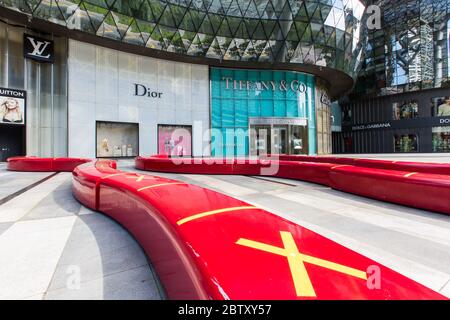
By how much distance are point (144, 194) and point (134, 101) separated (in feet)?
67.0

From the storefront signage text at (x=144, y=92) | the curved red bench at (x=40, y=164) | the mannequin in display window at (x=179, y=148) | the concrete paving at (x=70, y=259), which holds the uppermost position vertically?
the storefront signage text at (x=144, y=92)

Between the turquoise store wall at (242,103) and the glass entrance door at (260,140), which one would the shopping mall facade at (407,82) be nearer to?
the turquoise store wall at (242,103)

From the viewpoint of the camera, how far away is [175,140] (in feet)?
78.7

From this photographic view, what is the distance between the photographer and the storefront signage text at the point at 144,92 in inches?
877

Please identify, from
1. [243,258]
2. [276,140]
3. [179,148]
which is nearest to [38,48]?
[179,148]

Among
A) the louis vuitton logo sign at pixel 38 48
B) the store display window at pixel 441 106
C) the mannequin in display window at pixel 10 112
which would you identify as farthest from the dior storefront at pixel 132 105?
the store display window at pixel 441 106

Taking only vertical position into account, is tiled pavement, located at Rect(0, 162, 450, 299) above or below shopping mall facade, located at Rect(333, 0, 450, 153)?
below

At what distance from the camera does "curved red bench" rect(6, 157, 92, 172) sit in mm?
13320

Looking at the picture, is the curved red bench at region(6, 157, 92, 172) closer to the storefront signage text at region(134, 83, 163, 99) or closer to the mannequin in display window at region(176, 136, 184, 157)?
the storefront signage text at region(134, 83, 163, 99)

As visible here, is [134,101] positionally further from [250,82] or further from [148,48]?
[250,82]

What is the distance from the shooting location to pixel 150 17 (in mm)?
21031

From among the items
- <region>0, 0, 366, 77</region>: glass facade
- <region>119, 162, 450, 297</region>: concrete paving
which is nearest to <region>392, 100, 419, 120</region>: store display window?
→ <region>0, 0, 366, 77</region>: glass facade

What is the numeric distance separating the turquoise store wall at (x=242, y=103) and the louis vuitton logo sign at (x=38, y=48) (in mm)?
13079
